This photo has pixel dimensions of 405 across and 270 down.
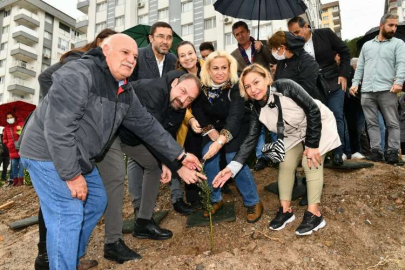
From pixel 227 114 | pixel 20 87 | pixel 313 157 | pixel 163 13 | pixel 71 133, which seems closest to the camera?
pixel 71 133

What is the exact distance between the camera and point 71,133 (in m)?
1.99

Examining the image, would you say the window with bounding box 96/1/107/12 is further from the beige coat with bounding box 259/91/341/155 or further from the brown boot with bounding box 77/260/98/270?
the brown boot with bounding box 77/260/98/270

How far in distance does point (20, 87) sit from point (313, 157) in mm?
41043

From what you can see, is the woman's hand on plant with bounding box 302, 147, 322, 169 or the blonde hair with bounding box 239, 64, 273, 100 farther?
the blonde hair with bounding box 239, 64, 273, 100

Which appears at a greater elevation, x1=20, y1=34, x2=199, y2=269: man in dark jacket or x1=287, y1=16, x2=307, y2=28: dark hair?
x1=287, y1=16, x2=307, y2=28: dark hair

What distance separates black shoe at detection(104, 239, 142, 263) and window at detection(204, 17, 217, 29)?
25.2m

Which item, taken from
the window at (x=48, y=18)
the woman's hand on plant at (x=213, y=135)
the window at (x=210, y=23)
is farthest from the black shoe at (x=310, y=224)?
the window at (x=48, y=18)

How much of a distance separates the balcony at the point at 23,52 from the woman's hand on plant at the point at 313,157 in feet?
141

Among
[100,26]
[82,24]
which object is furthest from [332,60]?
[82,24]

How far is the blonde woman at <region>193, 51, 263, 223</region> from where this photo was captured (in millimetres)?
3434

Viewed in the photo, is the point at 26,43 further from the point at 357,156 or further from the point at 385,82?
the point at 385,82

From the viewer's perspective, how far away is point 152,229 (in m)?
3.32

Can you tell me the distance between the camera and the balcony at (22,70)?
1446 inches

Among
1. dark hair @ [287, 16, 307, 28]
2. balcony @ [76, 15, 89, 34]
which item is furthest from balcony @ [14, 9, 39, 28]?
dark hair @ [287, 16, 307, 28]
